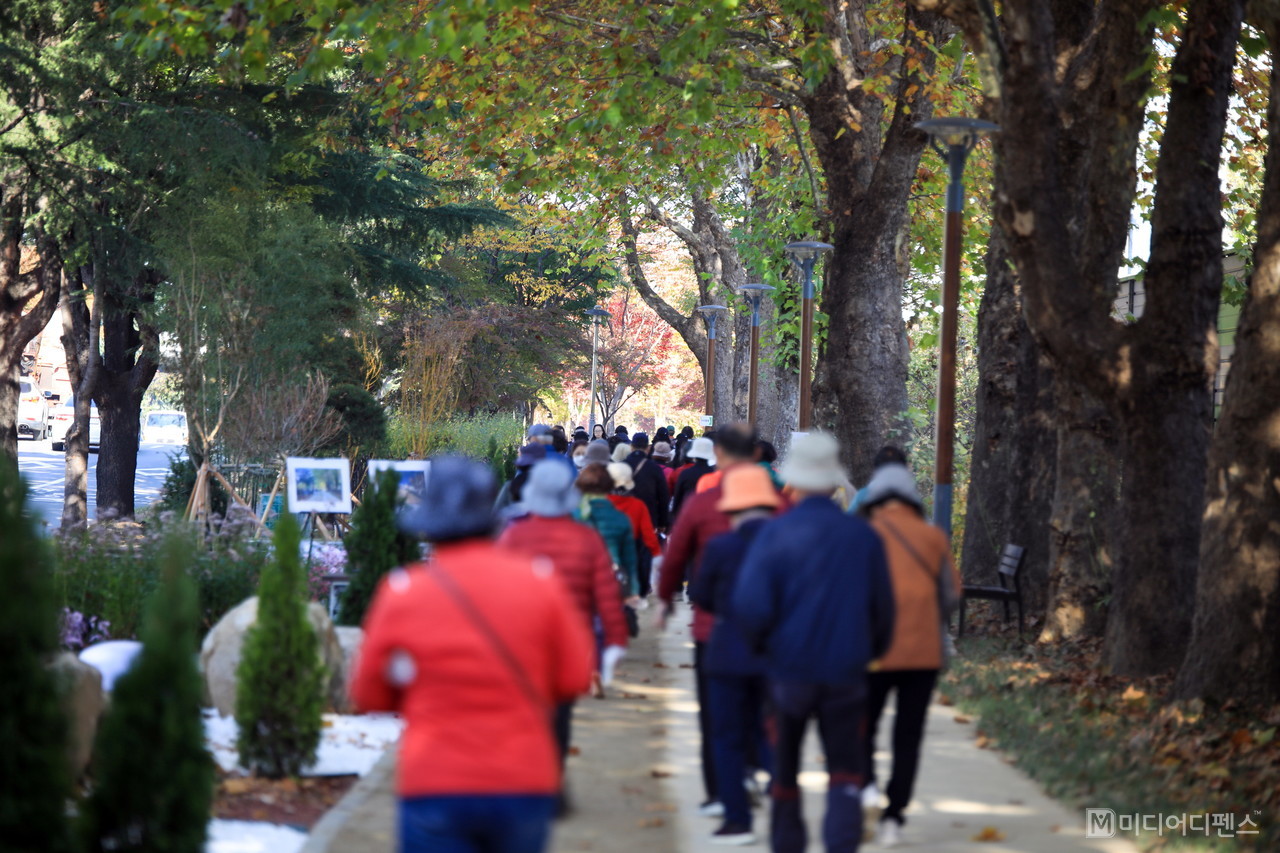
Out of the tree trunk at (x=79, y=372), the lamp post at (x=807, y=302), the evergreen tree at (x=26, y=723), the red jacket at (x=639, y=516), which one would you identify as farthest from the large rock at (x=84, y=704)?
the tree trunk at (x=79, y=372)

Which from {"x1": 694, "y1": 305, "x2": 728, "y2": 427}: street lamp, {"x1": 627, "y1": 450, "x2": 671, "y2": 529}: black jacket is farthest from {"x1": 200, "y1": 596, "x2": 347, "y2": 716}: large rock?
{"x1": 694, "y1": 305, "x2": 728, "y2": 427}: street lamp

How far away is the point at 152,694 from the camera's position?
16.9 ft

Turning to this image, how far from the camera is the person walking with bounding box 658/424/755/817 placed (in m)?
7.90

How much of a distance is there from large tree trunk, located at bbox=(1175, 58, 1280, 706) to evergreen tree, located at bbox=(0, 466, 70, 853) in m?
7.71

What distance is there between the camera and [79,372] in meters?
27.2

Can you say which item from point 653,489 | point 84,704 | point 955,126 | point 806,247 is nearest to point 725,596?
point 84,704

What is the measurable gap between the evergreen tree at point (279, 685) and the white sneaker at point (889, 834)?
10.3ft

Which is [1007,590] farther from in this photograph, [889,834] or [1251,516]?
[889,834]

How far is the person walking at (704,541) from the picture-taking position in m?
7.90

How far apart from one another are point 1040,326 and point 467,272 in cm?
4043

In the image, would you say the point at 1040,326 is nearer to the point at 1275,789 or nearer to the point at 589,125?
the point at 1275,789

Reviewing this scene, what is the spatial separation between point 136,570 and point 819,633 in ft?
23.9

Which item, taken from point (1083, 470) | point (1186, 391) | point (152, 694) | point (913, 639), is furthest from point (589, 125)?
point (152, 694)

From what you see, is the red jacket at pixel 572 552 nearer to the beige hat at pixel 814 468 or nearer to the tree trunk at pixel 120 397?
the beige hat at pixel 814 468
